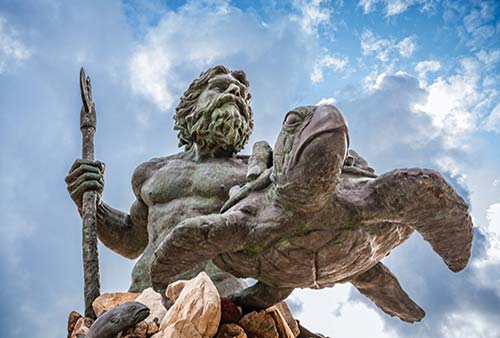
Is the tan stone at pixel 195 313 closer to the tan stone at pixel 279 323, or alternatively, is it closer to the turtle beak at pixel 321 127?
the tan stone at pixel 279 323

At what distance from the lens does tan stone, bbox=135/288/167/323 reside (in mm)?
2777

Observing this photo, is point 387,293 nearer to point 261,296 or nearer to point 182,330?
point 261,296

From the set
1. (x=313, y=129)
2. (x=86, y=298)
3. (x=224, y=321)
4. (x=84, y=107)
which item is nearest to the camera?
(x=313, y=129)

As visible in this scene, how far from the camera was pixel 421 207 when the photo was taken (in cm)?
231

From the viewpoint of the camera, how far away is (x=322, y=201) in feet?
7.75

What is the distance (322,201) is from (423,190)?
375mm

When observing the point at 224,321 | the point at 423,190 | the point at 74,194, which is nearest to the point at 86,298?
the point at 74,194

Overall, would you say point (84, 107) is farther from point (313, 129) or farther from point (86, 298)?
point (313, 129)

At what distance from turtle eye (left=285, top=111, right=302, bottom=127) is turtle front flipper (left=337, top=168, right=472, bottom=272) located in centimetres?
34

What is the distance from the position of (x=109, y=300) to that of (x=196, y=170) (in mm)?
946

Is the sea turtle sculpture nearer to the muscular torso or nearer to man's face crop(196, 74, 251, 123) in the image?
the muscular torso

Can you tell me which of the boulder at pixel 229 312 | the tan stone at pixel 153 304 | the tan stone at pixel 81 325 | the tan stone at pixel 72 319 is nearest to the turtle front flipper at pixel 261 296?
the boulder at pixel 229 312


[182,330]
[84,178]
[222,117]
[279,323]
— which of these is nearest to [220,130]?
[222,117]

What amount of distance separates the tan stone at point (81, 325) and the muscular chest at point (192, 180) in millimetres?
895
